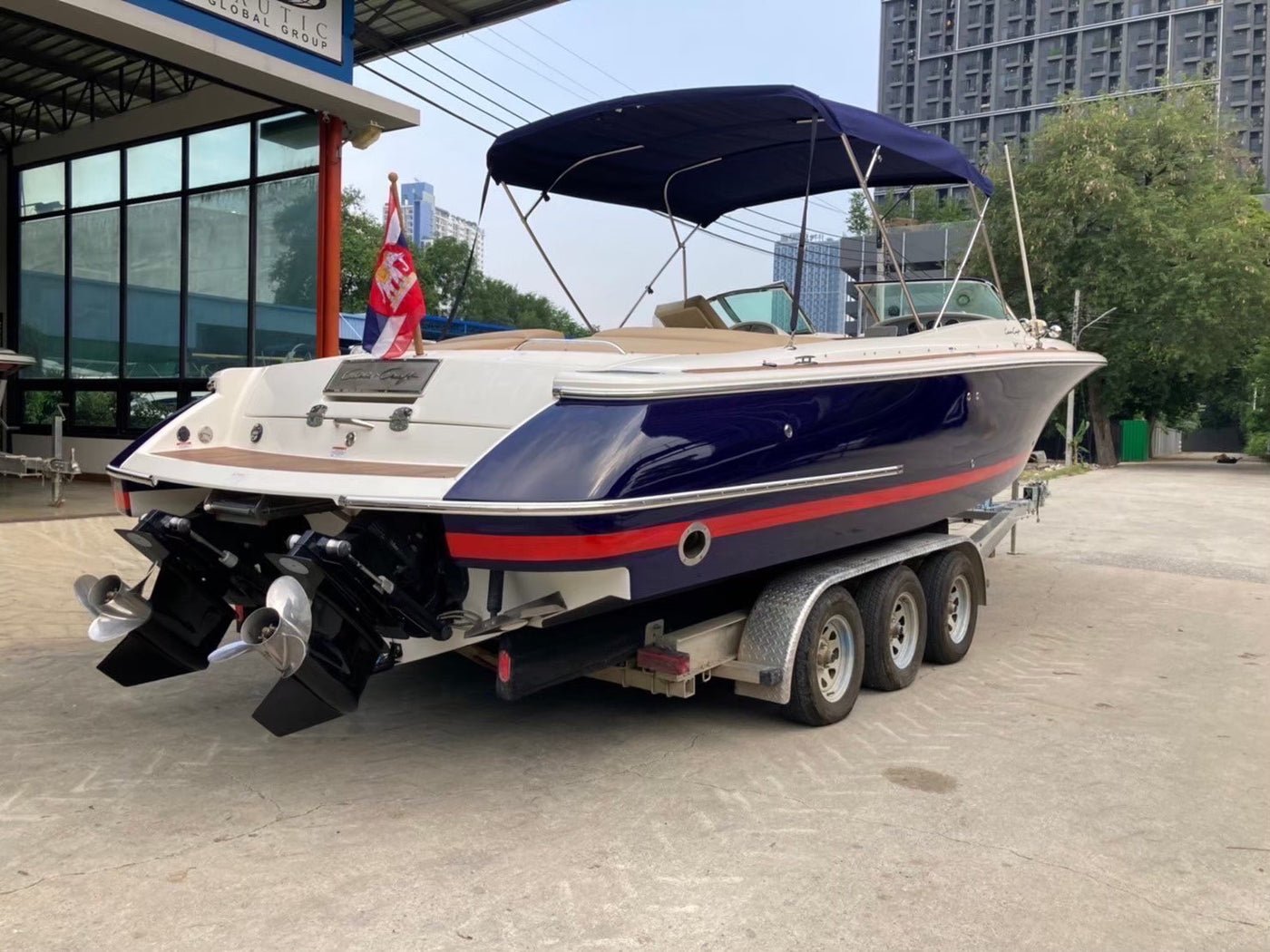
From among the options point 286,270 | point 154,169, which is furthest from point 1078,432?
point 154,169

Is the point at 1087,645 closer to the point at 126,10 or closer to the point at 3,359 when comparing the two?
the point at 126,10

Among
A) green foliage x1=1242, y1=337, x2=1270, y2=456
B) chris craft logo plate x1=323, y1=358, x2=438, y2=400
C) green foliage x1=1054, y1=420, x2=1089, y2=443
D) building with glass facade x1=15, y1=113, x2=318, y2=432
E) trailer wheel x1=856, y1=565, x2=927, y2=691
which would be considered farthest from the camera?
green foliage x1=1242, y1=337, x2=1270, y2=456

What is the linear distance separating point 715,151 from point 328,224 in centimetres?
583

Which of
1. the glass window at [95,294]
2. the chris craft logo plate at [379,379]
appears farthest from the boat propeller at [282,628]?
the glass window at [95,294]

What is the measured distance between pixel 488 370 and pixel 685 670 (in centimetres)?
138

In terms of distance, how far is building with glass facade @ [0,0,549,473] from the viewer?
10469 mm

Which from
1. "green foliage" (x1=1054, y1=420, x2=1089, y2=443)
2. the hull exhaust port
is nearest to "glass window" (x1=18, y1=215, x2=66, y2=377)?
the hull exhaust port

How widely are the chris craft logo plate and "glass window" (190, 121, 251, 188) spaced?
8759 mm

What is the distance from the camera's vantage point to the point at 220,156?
12.3 meters

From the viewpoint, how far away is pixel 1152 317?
25594 mm

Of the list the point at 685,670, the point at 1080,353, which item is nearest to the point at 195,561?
the point at 685,670

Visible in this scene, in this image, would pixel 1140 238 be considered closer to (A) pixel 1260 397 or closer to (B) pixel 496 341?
(A) pixel 1260 397

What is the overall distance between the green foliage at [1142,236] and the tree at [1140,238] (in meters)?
0.03

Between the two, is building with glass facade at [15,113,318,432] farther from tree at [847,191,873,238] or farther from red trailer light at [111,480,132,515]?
tree at [847,191,873,238]
